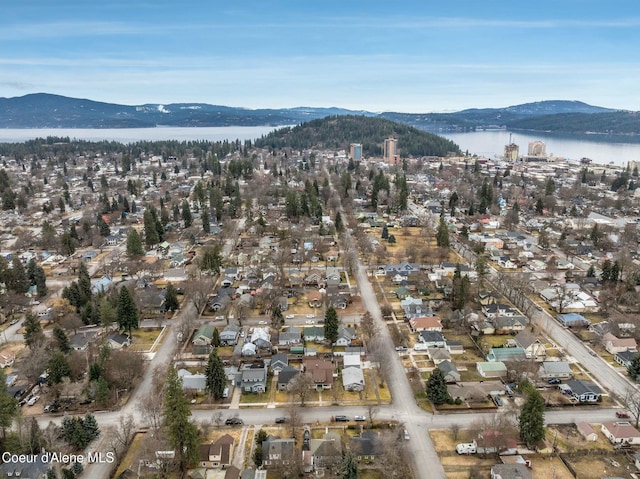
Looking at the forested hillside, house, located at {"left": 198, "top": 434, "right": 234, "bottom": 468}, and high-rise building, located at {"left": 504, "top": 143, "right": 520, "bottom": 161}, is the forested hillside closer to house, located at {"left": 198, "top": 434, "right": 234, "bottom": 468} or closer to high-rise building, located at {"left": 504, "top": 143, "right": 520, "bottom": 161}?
high-rise building, located at {"left": 504, "top": 143, "right": 520, "bottom": 161}

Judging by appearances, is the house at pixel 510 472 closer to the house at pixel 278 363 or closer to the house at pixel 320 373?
the house at pixel 320 373

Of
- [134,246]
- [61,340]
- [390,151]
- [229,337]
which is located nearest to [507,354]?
[229,337]

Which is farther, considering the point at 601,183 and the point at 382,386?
the point at 601,183

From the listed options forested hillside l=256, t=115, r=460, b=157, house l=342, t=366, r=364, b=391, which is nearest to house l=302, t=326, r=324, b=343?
house l=342, t=366, r=364, b=391

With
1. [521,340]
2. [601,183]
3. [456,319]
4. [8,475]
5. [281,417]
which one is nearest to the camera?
[8,475]

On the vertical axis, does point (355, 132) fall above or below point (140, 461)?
above

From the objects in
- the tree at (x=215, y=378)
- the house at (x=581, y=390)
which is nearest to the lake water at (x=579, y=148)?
the house at (x=581, y=390)

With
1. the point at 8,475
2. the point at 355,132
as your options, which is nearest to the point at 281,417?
the point at 8,475

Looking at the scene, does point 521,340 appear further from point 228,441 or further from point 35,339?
point 35,339
